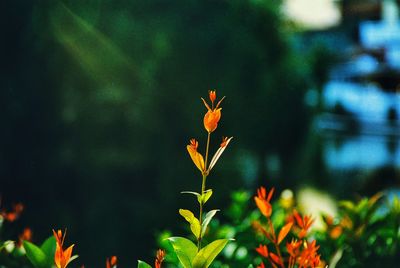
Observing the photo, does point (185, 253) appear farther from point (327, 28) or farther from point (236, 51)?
point (327, 28)

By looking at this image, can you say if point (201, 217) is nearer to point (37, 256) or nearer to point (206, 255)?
point (206, 255)

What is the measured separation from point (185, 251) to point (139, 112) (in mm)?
10587

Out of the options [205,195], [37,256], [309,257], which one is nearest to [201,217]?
[205,195]

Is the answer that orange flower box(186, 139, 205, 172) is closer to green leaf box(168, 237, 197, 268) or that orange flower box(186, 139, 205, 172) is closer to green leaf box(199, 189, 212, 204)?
green leaf box(199, 189, 212, 204)

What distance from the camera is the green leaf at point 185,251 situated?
112 cm

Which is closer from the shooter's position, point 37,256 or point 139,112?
point 37,256

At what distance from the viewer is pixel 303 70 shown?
16.0 meters

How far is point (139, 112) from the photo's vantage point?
38.1ft

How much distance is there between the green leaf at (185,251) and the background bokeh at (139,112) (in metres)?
6.02

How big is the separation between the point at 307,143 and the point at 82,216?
8.61 meters

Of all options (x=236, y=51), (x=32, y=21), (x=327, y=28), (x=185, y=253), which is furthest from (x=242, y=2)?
(x=327, y=28)

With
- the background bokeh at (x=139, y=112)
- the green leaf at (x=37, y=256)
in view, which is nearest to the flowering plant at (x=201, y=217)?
the green leaf at (x=37, y=256)

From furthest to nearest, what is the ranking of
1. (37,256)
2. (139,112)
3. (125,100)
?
(139,112)
(125,100)
(37,256)

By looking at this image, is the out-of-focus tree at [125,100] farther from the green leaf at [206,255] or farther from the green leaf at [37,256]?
the green leaf at [206,255]
